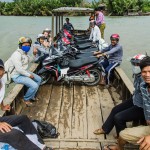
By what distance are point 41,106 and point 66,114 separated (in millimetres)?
583

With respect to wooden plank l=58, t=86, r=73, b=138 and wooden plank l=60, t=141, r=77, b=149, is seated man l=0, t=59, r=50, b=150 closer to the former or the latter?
wooden plank l=60, t=141, r=77, b=149

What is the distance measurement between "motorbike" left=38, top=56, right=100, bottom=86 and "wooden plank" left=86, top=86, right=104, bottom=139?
0.77 ft

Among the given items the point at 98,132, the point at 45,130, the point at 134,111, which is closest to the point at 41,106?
the point at 45,130

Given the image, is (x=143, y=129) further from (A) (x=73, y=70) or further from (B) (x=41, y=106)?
(A) (x=73, y=70)

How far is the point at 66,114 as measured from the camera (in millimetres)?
4969

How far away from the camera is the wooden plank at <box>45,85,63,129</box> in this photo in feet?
15.6

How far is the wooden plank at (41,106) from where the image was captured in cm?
494

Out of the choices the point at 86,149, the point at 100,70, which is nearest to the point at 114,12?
the point at 100,70

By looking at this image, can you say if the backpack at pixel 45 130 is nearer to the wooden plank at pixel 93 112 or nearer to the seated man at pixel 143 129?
the wooden plank at pixel 93 112

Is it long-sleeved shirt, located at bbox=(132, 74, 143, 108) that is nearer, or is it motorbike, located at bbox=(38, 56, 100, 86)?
long-sleeved shirt, located at bbox=(132, 74, 143, 108)

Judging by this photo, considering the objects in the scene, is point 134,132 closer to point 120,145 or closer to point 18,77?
point 120,145

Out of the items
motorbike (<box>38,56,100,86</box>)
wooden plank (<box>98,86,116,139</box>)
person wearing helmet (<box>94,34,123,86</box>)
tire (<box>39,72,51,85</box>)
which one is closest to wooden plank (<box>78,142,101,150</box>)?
wooden plank (<box>98,86,116,139</box>)

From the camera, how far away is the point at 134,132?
3.15 m

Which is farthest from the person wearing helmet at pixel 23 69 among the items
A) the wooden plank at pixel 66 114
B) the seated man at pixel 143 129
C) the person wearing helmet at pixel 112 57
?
the seated man at pixel 143 129
